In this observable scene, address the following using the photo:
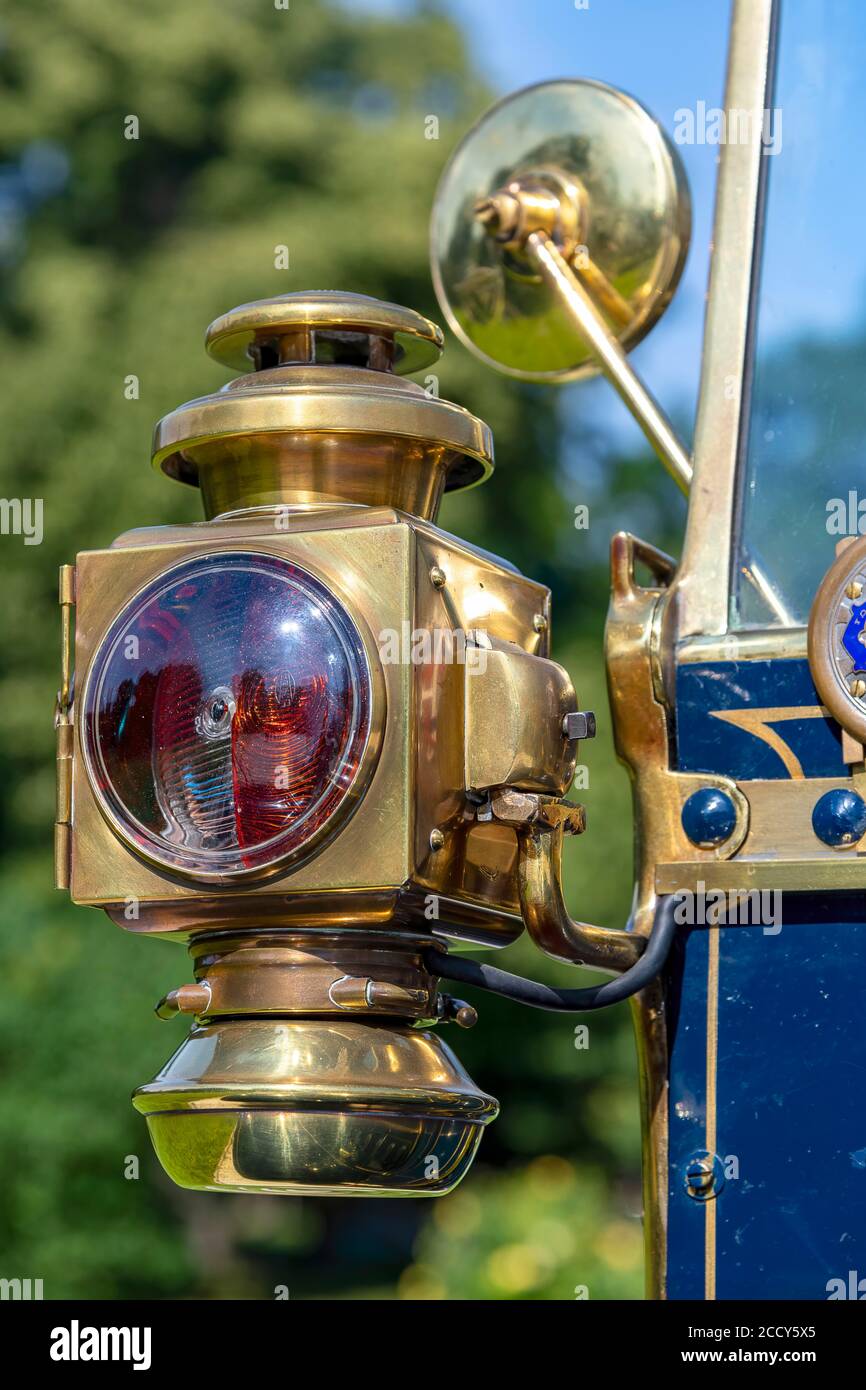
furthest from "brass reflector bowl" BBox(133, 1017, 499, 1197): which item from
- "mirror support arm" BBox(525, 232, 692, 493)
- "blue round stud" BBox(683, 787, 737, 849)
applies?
"mirror support arm" BBox(525, 232, 692, 493)

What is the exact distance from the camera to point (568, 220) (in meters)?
2.53

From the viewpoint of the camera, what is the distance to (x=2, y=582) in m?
10.6

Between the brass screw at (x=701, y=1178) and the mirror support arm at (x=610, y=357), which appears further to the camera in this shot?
the mirror support arm at (x=610, y=357)

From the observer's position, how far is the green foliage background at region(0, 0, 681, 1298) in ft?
33.9

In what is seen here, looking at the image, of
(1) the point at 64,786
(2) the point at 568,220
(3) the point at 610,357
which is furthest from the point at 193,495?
(1) the point at 64,786

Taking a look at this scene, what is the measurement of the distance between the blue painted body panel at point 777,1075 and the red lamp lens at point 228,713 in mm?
396

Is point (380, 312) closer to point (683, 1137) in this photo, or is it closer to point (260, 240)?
point (683, 1137)

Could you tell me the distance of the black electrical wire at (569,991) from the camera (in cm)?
194

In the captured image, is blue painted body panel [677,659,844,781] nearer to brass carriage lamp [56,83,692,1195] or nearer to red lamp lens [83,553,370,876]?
brass carriage lamp [56,83,692,1195]

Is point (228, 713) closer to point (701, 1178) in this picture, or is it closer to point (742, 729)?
point (742, 729)

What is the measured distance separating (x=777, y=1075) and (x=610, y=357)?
870mm

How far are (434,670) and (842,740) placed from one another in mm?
376

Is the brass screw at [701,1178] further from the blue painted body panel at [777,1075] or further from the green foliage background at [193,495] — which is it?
the green foliage background at [193,495]

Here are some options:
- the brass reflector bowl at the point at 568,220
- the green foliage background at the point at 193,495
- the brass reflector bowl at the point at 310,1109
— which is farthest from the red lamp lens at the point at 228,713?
the green foliage background at the point at 193,495
